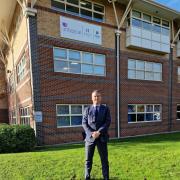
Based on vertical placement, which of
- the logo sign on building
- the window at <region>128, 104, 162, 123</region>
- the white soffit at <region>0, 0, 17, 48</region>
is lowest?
the window at <region>128, 104, 162, 123</region>

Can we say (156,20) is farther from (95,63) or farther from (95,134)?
(95,134)

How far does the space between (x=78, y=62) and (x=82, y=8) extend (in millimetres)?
3171

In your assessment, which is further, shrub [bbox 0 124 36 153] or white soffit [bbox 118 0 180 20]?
white soffit [bbox 118 0 180 20]

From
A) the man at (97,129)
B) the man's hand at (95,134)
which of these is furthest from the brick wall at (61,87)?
the man's hand at (95,134)

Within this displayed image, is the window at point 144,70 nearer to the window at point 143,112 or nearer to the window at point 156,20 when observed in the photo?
the window at point 143,112

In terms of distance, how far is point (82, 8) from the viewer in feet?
A: 36.3

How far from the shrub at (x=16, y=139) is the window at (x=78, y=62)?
359 centimetres

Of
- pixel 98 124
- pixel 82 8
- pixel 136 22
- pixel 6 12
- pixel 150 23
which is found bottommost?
pixel 98 124

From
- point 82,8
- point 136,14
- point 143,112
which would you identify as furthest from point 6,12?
point 143,112

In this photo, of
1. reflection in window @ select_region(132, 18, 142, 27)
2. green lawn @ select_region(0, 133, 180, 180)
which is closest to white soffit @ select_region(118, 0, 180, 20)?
reflection in window @ select_region(132, 18, 142, 27)

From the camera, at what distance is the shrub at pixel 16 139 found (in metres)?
7.79

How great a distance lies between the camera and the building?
31.6 feet

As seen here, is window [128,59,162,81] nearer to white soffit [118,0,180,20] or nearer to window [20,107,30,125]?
white soffit [118,0,180,20]

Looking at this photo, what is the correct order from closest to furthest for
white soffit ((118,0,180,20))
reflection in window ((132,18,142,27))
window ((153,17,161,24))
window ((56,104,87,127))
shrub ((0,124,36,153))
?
shrub ((0,124,36,153)), window ((56,104,87,127)), white soffit ((118,0,180,20)), reflection in window ((132,18,142,27)), window ((153,17,161,24))
